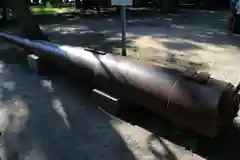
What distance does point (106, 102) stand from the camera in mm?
4207

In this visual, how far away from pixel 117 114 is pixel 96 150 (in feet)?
2.59

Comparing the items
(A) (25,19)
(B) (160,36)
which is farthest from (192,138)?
(A) (25,19)

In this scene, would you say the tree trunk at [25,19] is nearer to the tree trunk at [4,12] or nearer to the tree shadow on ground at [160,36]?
the tree shadow on ground at [160,36]

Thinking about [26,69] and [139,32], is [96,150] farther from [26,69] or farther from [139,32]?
[139,32]

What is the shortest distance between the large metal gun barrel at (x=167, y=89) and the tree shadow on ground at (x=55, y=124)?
1.35 ft

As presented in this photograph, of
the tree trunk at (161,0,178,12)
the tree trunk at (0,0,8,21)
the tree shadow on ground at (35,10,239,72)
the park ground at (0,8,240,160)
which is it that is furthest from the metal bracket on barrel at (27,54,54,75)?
the tree trunk at (161,0,178,12)

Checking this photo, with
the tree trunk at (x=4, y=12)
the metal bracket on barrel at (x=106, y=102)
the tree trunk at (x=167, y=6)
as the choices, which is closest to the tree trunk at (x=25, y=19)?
the metal bracket on barrel at (x=106, y=102)

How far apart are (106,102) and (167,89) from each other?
102 centimetres

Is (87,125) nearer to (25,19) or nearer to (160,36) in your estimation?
(25,19)

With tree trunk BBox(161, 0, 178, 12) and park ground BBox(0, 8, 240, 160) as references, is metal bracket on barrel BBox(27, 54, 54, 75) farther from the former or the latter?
tree trunk BBox(161, 0, 178, 12)

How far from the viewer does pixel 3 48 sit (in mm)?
8359

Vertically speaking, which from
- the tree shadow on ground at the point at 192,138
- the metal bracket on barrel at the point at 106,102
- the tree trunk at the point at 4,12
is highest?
the tree trunk at the point at 4,12

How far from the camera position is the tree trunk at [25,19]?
8125 millimetres

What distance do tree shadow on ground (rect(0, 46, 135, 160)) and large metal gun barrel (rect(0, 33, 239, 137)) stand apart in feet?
1.35
